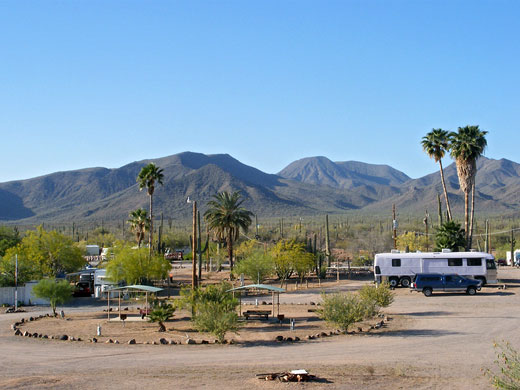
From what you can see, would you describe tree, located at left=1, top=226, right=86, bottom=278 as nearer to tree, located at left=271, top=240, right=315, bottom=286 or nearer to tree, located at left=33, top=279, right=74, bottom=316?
tree, located at left=33, top=279, right=74, bottom=316

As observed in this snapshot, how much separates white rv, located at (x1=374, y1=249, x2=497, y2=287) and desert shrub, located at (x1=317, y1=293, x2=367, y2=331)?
891 inches

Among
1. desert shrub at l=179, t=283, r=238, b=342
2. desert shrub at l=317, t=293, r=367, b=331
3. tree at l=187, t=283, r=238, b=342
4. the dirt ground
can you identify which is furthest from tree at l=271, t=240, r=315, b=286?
desert shrub at l=317, t=293, r=367, b=331

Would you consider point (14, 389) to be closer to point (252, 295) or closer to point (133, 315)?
point (133, 315)

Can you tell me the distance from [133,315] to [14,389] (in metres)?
17.8

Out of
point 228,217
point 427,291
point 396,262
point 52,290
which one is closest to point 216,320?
point 52,290

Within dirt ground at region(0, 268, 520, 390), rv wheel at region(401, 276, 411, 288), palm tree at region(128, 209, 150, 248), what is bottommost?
dirt ground at region(0, 268, 520, 390)

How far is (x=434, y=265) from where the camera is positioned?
47.8m

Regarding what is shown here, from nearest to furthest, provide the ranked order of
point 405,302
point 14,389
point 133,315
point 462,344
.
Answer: point 14,389 → point 462,344 → point 133,315 → point 405,302

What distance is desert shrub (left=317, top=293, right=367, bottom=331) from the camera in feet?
85.6

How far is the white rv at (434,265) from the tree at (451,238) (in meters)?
4.34

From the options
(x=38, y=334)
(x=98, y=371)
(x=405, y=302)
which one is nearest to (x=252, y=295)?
(x=405, y=302)

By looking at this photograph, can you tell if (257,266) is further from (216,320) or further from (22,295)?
(216,320)

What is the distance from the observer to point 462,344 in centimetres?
2333

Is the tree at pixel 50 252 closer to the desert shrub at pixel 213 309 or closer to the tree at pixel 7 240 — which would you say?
the tree at pixel 7 240
